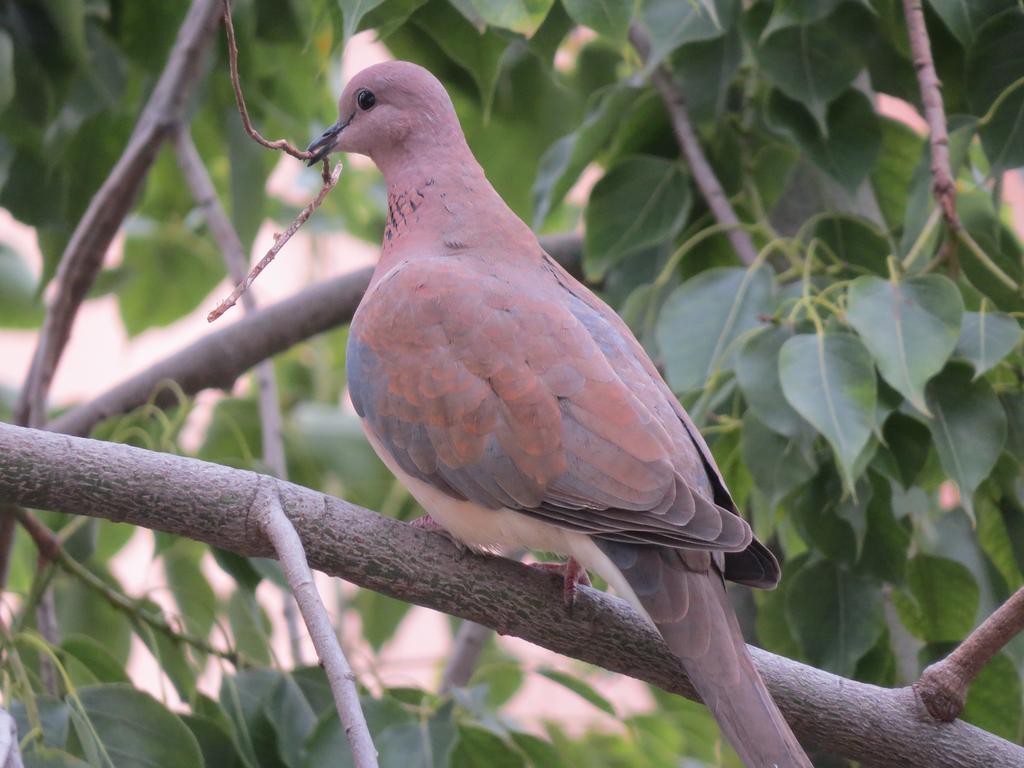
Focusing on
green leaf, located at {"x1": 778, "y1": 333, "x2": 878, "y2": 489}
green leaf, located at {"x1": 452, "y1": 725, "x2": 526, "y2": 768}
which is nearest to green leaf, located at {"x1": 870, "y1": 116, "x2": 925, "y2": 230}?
green leaf, located at {"x1": 778, "y1": 333, "x2": 878, "y2": 489}

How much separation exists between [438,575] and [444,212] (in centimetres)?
79

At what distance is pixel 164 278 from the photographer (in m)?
3.50

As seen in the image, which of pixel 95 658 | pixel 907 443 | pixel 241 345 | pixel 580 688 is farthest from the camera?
pixel 241 345

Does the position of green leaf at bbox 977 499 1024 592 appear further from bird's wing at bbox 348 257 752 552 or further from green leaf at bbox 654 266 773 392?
bird's wing at bbox 348 257 752 552

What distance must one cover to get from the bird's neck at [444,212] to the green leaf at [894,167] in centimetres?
82

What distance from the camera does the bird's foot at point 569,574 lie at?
1853mm

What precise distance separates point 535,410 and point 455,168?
0.72 m

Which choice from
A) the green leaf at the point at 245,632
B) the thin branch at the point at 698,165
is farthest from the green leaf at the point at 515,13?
the green leaf at the point at 245,632

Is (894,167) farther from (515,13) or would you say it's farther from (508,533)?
(508,533)

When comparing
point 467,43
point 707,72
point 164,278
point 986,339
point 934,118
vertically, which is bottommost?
point 986,339

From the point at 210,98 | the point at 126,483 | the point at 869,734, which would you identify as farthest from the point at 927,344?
the point at 210,98

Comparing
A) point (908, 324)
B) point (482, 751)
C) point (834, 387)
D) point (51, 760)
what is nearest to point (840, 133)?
point (908, 324)

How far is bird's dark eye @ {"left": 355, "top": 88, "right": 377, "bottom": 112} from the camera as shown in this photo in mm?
2572

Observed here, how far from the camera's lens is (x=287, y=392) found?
3.95 meters
